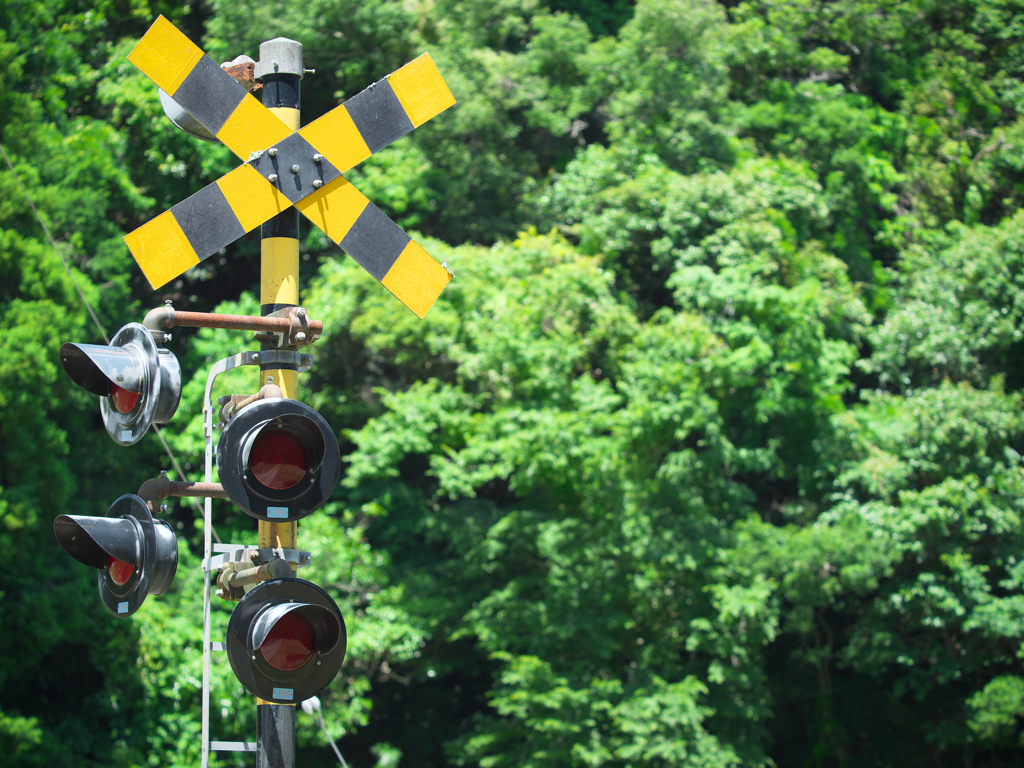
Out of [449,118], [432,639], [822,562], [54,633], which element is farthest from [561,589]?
[449,118]

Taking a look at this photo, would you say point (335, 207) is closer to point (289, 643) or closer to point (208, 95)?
point (208, 95)

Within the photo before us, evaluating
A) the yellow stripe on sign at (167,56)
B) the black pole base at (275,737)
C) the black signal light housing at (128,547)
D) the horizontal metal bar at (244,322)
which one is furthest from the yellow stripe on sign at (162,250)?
the black pole base at (275,737)

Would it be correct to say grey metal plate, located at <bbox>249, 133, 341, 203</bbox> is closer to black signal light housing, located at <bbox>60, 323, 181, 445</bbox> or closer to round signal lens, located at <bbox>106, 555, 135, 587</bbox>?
black signal light housing, located at <bbox>60, 323, 181, 445</bbox>

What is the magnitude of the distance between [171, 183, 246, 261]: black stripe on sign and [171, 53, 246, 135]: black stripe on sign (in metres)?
0.21

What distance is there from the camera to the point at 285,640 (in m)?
2.42

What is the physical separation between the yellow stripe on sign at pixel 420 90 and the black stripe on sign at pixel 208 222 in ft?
1.99

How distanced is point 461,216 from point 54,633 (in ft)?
25.5

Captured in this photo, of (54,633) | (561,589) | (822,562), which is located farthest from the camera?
(822,562)

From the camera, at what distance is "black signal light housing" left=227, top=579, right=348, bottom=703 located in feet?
7.74

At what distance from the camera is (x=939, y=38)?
1603 centimetres

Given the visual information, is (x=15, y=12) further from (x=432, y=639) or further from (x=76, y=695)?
(x=432, y=639)

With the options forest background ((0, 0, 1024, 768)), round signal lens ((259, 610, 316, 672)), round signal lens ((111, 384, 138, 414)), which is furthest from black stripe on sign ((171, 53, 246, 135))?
forest background ((0, 0, 1024, 768))

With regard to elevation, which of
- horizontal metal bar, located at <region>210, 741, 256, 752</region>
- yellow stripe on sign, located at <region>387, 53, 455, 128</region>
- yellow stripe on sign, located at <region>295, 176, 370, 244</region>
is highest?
yellow stripe on sign, located at <region>387, 53, 455, 128</region>

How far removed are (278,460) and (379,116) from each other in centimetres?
105
